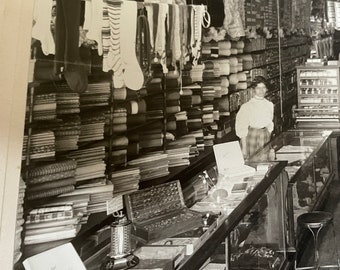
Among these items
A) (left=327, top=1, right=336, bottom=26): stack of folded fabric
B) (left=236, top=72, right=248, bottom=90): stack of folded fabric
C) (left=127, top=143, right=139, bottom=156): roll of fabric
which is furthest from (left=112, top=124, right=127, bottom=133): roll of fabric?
(left=327, top=1, right=336, bottom=26): stack of folded fabric

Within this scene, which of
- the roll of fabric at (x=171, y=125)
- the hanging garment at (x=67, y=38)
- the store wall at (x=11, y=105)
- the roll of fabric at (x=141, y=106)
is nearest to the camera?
the store wall at (x=11, y=105)

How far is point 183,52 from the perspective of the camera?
3115 millimetres

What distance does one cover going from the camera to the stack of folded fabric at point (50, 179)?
1920mm

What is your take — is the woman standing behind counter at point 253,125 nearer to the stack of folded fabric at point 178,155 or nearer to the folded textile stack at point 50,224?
the stack of folded fabric at point 178,155

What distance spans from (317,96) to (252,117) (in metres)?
2.48

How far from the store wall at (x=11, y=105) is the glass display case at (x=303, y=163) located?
8.55 feet

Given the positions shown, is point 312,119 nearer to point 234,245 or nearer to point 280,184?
point 280,184

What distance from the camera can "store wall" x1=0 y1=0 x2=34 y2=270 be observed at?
129 centimetres

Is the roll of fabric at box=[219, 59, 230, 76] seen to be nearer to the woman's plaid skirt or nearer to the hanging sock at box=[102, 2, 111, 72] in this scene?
the woman's plaid skirt

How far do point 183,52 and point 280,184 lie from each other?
49.0 inches

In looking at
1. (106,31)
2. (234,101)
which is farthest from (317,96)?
(106,31)

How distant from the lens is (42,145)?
6.46ft

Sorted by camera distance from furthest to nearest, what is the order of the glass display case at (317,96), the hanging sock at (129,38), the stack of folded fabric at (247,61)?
the glass display case at (317,96) → the stack of folded fabric at (247,61) → the hanging sock at (129,38)

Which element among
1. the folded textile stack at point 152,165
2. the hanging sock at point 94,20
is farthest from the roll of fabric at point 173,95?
the hanging sock at point 94,20
